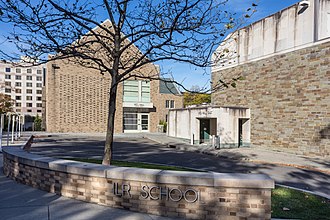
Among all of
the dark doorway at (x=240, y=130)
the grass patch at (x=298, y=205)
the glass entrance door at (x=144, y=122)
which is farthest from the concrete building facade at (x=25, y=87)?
the grass patch at (x=298, y=205)

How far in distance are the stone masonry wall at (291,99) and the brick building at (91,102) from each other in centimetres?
1192

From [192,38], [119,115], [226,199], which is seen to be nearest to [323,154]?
[192,38]

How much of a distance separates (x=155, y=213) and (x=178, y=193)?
0.58 metres

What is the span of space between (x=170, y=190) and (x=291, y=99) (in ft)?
45.0

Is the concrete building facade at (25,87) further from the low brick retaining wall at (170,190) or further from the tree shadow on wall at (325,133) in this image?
the low brick retaining wall at (170,190)

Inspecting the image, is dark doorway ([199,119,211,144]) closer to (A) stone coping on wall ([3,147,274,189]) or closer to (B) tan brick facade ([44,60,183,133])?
(B) tan brick facade ([44,60,183,133])

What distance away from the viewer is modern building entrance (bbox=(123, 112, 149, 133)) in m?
34.9

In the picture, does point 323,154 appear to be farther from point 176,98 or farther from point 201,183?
point 176,98

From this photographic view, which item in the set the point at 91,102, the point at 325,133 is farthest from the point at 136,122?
the point at 325,133

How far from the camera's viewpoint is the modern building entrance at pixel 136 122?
34.9m

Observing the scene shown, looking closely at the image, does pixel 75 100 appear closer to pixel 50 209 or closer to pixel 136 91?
pixel 136 91

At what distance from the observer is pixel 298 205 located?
590 cm

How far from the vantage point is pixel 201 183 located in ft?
15.0

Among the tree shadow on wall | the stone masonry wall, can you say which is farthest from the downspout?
the tree shadow on wall
